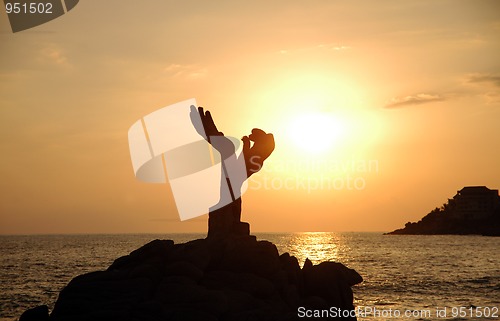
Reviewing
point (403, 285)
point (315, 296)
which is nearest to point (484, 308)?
point (403, 285)

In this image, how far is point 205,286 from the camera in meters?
35.4

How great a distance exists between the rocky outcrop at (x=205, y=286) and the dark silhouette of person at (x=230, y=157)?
188 centimetres

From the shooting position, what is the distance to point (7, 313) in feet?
197

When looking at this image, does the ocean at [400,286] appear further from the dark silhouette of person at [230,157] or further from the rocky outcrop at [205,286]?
the dark silhouette of person at [230,157]

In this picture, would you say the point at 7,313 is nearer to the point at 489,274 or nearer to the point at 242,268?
the point at 242,268

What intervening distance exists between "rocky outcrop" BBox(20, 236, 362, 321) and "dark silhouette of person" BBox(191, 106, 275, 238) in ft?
6.16

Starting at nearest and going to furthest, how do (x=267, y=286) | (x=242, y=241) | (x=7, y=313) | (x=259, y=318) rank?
1. (x=259, y=318)
2. (x=267, y=286)
3. (x=242, y=241)
4. (x=7, y=313)

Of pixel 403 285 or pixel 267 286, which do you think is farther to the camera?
pixel 403 285

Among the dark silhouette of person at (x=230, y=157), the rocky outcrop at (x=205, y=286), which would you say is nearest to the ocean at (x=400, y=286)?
the rocky outcrop at (x=205, y=286)

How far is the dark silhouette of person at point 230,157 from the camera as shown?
1628 inches

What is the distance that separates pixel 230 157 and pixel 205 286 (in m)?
9.03

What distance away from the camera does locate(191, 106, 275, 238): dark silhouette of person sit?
136 feet

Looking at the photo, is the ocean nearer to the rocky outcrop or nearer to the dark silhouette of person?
the rocky outcrop

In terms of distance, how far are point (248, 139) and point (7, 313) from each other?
99.5 ft
